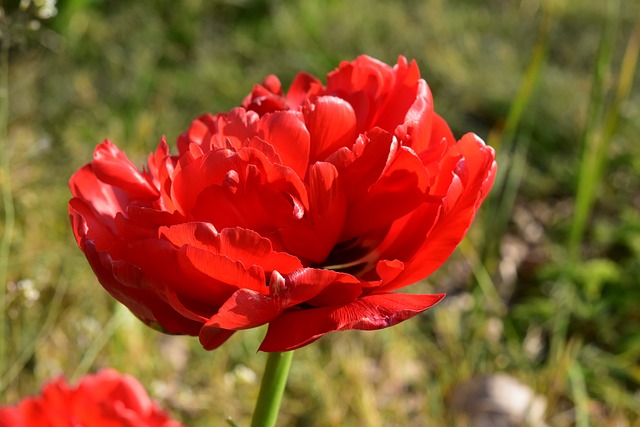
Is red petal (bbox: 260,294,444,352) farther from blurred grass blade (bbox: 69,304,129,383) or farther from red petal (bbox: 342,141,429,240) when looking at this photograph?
blurred grass blade (bbox: 69,304,129,383)

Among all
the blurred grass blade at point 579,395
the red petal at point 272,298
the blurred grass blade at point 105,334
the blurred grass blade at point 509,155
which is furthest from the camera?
the blurred grass blade at point 509,155

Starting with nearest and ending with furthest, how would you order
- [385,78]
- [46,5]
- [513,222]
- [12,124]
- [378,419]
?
[385,78]
[46,5]
[378,419]
[12,124]
[513,222]

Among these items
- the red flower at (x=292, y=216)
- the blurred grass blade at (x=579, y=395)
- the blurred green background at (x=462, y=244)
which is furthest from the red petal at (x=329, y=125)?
the blurred grass blade at (x=579, y=395)

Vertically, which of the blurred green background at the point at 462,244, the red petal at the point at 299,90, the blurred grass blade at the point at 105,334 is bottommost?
the blurred green background at the point at 462,244

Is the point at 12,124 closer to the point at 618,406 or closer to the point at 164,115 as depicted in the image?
the point at 164,115

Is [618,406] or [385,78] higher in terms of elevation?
[385,78]

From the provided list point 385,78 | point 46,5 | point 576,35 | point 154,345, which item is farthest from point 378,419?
point 576,35

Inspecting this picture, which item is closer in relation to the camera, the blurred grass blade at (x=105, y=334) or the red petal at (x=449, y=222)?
the red petal at (x=449, y=222)

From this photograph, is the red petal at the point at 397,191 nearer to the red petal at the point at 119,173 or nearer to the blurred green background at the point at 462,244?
the red petal at the point at 119,173
